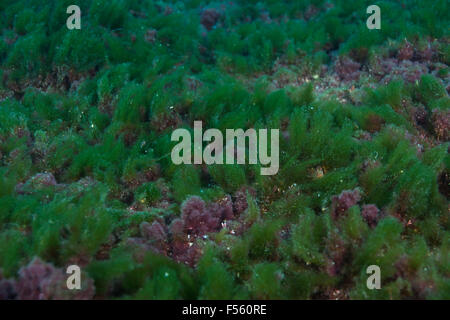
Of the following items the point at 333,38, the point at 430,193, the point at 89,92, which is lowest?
the point at 430,193

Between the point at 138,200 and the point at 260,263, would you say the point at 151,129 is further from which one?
the point at 260,263

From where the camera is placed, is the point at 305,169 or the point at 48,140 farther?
the point at 48,140

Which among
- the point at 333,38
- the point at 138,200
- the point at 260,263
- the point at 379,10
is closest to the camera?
the point at 260,263

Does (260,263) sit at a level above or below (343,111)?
below

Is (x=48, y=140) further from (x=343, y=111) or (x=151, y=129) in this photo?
(x=343, y=111)
